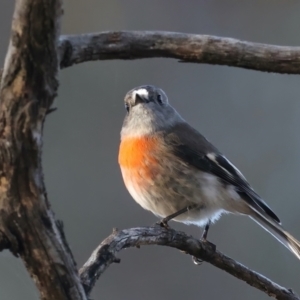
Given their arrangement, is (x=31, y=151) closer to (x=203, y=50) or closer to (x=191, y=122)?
(x=203, y=50)

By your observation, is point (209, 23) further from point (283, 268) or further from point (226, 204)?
point (226, 204)

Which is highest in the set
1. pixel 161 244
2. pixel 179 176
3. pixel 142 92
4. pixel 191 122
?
pixel 191 122

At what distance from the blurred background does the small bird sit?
0.73 m

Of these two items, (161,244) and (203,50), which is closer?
(203,50)

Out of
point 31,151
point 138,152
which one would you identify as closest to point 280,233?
point 138,152

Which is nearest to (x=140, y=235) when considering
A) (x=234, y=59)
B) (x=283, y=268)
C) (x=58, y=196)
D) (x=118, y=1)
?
(x=234, y=59)

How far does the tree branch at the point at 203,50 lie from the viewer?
4.32 ft

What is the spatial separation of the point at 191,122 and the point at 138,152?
1.19 metres

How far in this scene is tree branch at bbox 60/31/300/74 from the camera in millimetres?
1315

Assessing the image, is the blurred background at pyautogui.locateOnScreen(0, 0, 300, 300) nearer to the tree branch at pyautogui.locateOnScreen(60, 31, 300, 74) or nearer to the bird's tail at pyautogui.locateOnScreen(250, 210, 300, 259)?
the bird's tail at pyautogui.locateOnScreen(250, 210, 300, 259)

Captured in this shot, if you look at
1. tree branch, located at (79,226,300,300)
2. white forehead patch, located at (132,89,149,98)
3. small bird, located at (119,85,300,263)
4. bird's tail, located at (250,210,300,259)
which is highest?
white forehead patch, located at (132,89,149,98)

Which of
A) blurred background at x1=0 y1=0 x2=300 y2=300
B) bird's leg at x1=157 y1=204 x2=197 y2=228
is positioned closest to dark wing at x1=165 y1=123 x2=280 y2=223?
bird's leg at x1=157 y1=204 x2=197 y2=228

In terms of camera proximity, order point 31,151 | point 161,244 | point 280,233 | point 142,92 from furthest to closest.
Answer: point 142,92, point 280,233, point 161,244, point 31,151

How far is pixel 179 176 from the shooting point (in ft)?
5.99
